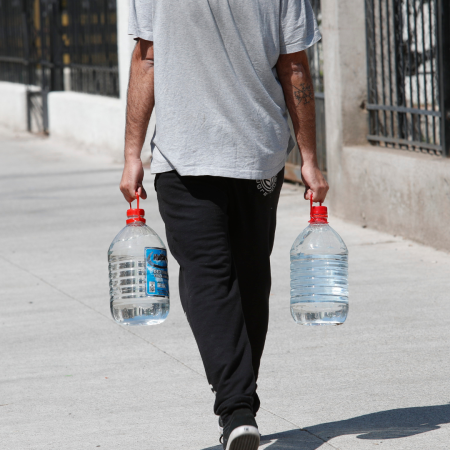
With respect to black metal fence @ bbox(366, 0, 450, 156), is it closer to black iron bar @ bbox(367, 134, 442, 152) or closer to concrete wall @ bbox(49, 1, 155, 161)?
black iron bar @ bbox(367, 134, 442, 152)

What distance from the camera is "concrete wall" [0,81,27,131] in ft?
62.1

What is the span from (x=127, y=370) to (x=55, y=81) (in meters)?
13.8

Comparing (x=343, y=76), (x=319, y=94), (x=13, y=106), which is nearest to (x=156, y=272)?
(x=343, y=76)

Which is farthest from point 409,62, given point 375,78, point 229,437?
point 229,437

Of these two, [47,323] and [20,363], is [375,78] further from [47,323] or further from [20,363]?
[20,363]

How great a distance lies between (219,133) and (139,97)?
1.18ft

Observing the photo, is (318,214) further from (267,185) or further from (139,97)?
(139,97)

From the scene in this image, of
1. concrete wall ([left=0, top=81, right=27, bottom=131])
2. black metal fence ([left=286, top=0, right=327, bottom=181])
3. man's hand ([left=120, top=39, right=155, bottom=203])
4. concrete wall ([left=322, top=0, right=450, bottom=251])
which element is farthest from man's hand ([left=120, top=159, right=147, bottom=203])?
concrete wall ([left=0, top=81, right=27, bottom=131])

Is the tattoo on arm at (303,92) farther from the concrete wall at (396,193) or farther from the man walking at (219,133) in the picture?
the concrete wall at (396,193)

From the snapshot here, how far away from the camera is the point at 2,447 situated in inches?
143

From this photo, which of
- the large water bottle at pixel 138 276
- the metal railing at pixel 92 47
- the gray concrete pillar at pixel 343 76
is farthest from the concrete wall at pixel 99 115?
the large water bottle at pixel 138 276

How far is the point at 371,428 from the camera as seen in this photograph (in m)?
3.62

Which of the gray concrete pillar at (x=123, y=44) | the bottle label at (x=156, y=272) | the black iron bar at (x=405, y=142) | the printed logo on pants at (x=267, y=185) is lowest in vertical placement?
the bottle label at (x=156, y=272)

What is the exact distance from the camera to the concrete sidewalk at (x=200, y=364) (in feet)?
12.0
